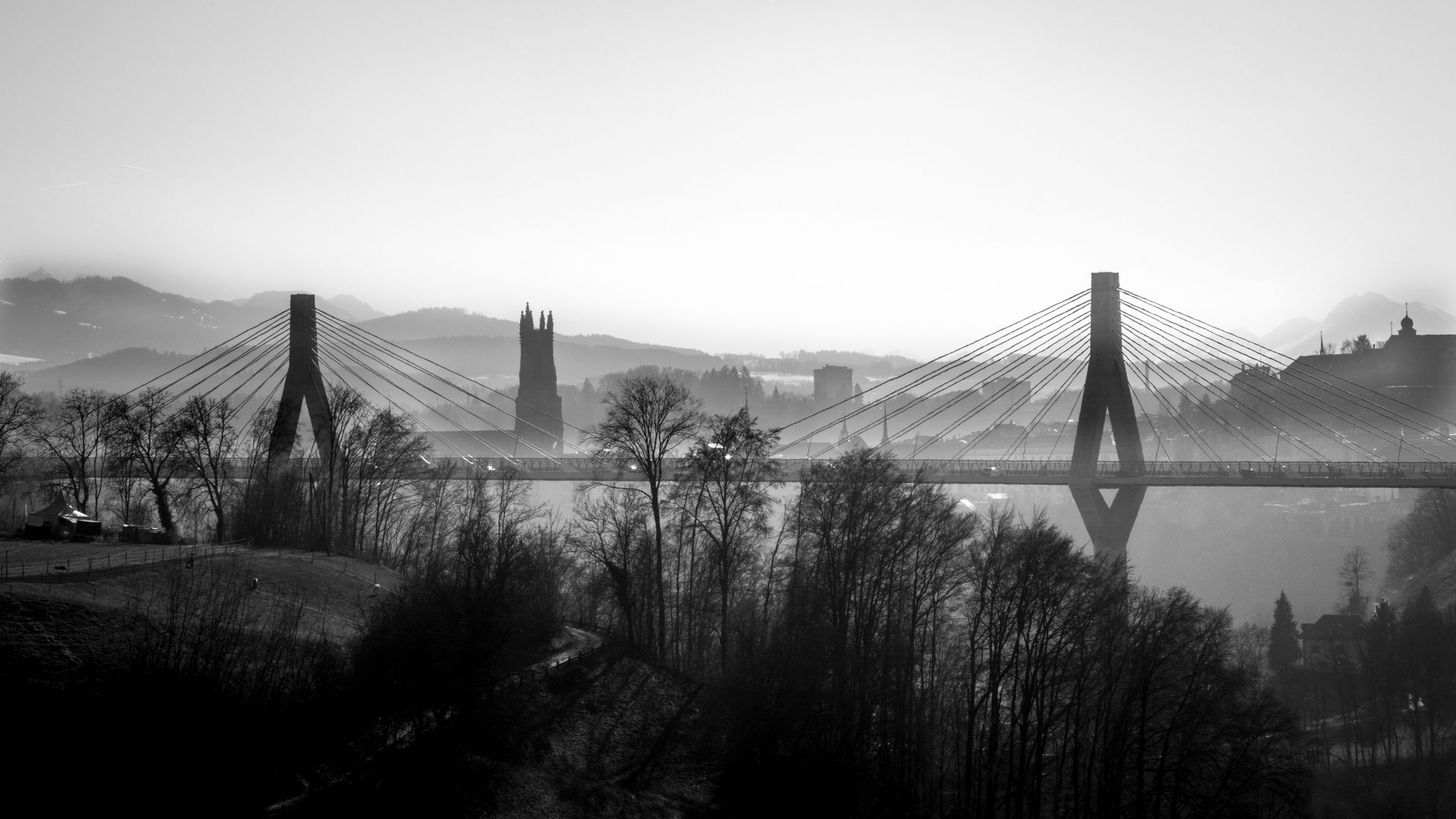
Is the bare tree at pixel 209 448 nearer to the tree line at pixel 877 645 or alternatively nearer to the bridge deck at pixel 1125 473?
the bridge deck at pixel 1125 473

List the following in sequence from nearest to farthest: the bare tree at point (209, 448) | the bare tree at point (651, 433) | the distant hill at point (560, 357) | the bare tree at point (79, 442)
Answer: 1. the bare tree at point (651, 433)
2. the bare tree at point (209, 448)
3. the bare tree at point (79, 442)
4. the distant hill at point (560, 357)

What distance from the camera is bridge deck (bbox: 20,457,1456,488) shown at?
38.4m

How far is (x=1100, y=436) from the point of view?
3775 cm

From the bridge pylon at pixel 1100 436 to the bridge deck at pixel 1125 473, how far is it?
1.24 ft

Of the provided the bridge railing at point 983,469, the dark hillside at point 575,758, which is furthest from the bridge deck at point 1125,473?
the dark hillside at point 575,758

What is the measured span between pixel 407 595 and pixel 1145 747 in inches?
592


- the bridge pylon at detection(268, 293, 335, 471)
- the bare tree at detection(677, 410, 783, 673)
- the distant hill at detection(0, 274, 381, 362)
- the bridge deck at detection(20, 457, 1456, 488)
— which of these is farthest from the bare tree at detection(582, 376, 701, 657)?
the distant hill at detection(0, 274, 381, 362)

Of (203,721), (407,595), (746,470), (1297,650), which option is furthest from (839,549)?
(1297,650)

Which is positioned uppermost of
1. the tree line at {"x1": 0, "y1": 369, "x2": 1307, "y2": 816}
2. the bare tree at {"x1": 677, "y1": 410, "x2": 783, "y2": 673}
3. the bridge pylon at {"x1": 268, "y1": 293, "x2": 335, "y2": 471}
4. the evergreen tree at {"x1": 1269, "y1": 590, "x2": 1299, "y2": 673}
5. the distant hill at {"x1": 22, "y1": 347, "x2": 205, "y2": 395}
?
the distant hill at {"x1": 22, "y1": 347, "x2": 205, "y2": 395}

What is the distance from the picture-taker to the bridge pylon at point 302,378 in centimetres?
3812

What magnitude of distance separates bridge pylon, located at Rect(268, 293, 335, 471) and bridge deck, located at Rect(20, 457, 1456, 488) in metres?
1.20

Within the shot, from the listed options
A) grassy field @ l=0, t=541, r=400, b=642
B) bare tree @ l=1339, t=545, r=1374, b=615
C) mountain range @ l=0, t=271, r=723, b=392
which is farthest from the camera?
mountain range @ l=0, t=271, r=723, b=392

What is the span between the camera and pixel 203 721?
17031mm

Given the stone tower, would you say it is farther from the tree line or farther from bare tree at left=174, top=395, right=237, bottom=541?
the tree line
